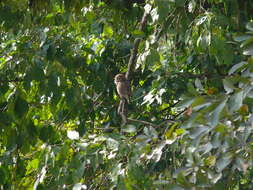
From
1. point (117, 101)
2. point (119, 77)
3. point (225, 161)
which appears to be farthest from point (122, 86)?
point (225, 161)

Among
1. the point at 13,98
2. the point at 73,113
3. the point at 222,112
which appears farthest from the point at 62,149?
the point at 222,112

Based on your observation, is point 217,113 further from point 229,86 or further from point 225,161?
point 225,161

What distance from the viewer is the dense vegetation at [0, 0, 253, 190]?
7.00ft

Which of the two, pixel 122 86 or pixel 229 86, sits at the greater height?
pixel 229 86

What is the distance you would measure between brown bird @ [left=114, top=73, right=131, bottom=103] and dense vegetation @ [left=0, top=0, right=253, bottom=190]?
7cm

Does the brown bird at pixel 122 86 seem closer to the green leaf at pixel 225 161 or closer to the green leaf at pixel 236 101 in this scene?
the green leaf at pixel 225 161

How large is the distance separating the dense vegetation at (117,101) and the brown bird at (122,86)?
0.24 feet

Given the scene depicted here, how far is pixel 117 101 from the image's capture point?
4.27 m

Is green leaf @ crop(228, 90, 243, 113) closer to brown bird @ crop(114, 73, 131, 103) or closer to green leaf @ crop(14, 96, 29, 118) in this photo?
green leaf @ crop(14, 96, 29, 118)

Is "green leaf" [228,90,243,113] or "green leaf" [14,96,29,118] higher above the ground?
"green leaf" [228,90,243,113]

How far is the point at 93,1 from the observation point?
3945 mm

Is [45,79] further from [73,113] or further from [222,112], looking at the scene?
[222,112]

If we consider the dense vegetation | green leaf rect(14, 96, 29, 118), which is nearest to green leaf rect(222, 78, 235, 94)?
the dense vegetation

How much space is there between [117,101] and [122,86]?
51 centimetres
